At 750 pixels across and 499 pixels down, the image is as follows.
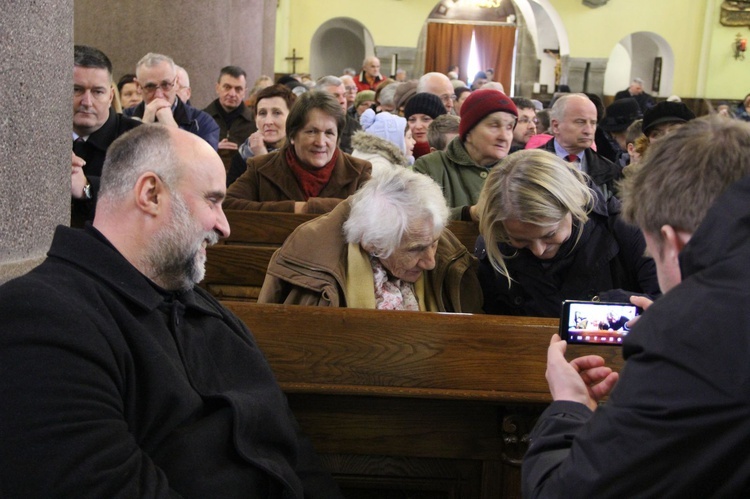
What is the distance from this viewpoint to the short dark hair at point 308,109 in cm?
449

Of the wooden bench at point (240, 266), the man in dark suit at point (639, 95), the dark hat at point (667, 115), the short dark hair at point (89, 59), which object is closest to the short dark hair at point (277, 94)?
the short dark hair at point (89, 59)

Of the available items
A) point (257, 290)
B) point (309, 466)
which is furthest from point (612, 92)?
point (309, 466)

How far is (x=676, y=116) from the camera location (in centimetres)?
530

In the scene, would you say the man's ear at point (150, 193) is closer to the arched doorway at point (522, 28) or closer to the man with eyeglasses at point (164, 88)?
the man with eyeglasses at point (164, 88)

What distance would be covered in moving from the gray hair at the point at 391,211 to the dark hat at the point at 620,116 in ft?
16.7

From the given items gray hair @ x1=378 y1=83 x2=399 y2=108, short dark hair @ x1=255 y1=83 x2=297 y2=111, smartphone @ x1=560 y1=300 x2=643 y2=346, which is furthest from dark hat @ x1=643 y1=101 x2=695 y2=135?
smartphone @ x1=560 y1=300 x2=643 y2=346

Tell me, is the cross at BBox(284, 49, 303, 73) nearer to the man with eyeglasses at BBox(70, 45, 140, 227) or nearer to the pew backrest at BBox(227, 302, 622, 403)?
the man with eyeglasses at BBox(70, 45, 140, 227)

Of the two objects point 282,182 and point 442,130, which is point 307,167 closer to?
point 282,182

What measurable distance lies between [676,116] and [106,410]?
443cm

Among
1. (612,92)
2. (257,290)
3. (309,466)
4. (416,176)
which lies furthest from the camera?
(612,92)

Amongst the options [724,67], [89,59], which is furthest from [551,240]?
[724,67]

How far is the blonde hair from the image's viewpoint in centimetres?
288

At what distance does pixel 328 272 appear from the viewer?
2.99 meters

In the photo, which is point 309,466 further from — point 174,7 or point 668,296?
point 174,7
